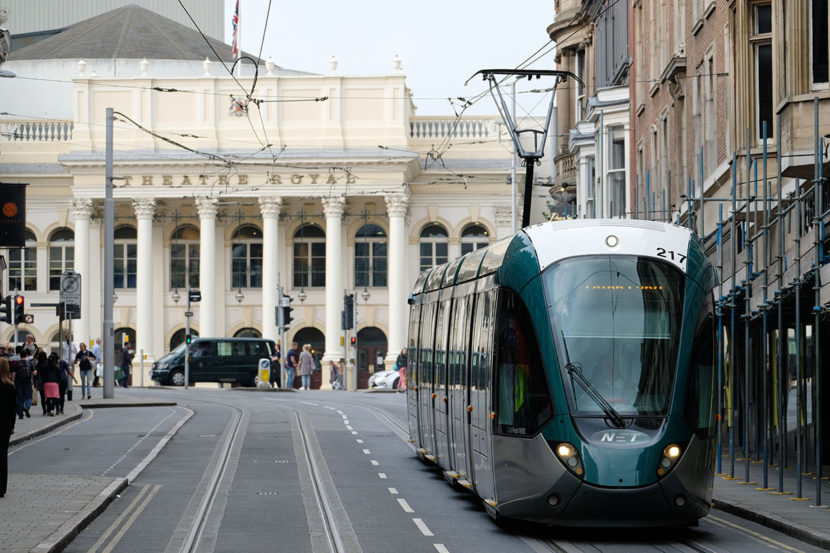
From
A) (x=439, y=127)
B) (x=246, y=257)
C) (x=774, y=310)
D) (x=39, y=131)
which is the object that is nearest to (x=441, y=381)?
(x=774, y=310)

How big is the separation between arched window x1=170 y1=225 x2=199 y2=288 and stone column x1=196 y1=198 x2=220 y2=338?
12.2 feet

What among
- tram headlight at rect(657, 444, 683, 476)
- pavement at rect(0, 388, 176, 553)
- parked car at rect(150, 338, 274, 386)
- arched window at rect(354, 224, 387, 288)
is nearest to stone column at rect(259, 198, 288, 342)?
arched window at rect(354, 224, 387, 288)

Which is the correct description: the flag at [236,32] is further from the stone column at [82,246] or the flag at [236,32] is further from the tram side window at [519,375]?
the tram side window at [519,375]

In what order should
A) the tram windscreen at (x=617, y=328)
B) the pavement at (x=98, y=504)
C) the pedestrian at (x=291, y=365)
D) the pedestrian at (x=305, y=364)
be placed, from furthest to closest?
1. the pedestrian at (x=291, y=365)
2. the pedestrian at (x=305, y=364)
3. the tram windscreen at (x=617, y=328)
4. the pavement at (x=98, y=504)

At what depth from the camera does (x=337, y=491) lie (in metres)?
20.1

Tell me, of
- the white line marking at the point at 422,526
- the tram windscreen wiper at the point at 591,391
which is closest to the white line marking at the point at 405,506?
the white line marking at the point at 422,526

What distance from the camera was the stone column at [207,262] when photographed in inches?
2943

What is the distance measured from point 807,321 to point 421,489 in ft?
18.8

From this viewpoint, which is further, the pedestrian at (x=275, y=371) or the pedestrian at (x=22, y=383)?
the pedestrian at (x=275, y=371)

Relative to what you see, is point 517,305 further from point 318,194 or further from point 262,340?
point 318,194

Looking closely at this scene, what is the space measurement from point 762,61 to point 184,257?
2234 inches

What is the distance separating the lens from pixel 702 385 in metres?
15.1

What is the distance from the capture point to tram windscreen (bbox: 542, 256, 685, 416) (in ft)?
48.9

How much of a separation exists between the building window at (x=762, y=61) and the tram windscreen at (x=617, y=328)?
Answer: 10.3 meters
